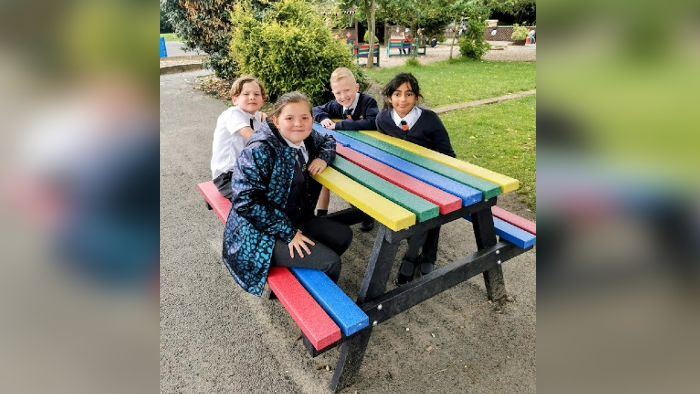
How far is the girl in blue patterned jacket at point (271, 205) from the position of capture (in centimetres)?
227

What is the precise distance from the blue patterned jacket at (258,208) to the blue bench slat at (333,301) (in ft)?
0.67

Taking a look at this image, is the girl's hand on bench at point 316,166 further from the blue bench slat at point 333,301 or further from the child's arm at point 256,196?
the blue bench slat at point 333,301

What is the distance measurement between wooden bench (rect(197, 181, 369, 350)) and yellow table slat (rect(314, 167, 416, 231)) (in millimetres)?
432

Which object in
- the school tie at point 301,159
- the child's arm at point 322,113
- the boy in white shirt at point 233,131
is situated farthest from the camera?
the child's arm at point 322,113

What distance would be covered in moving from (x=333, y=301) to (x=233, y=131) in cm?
181

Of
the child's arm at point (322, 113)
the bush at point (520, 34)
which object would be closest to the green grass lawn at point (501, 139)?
the child's arm at point (322, 113)

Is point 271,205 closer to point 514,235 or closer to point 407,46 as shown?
point 514,235

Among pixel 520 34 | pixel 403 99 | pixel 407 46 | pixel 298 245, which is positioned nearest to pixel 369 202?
pixel 298 245

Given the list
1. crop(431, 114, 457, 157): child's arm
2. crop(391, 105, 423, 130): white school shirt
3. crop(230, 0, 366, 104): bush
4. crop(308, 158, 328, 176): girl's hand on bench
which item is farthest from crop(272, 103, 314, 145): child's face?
crop(230, 0, 366, 104): bush
